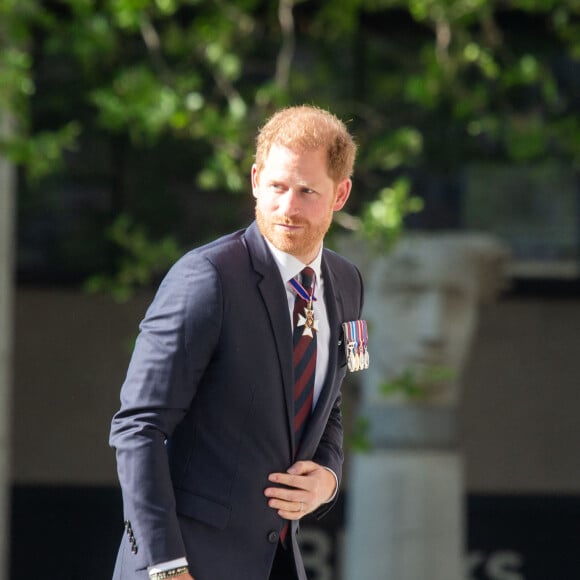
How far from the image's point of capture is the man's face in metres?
2.38

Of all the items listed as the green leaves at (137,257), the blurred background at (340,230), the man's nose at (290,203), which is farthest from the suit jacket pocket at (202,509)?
the blurred background at (340,230)

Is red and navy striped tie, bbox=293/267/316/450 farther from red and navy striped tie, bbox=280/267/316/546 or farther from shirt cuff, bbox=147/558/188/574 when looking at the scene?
shirt cuff, bbox=147/558/188/574

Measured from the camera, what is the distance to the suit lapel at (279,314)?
94.7 inches

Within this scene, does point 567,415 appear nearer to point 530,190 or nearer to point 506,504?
point 506,504

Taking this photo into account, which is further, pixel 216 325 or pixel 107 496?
pixel 107 496

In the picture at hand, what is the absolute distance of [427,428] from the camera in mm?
6570

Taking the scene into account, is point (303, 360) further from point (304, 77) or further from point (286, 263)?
point (304, 77)

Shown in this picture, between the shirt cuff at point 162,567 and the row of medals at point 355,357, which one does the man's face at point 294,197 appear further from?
the shirt cuff at point 162,567

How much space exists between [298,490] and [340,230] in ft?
13.1

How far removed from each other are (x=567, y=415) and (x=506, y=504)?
0.67m

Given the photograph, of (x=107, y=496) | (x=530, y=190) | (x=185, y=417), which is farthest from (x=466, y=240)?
(x=185, y=417)

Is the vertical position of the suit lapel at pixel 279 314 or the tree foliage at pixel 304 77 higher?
the tree foliage at pixel 304 77

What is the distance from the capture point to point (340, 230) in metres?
6.38

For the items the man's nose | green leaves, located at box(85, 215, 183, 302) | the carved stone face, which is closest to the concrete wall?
the carved stone face
